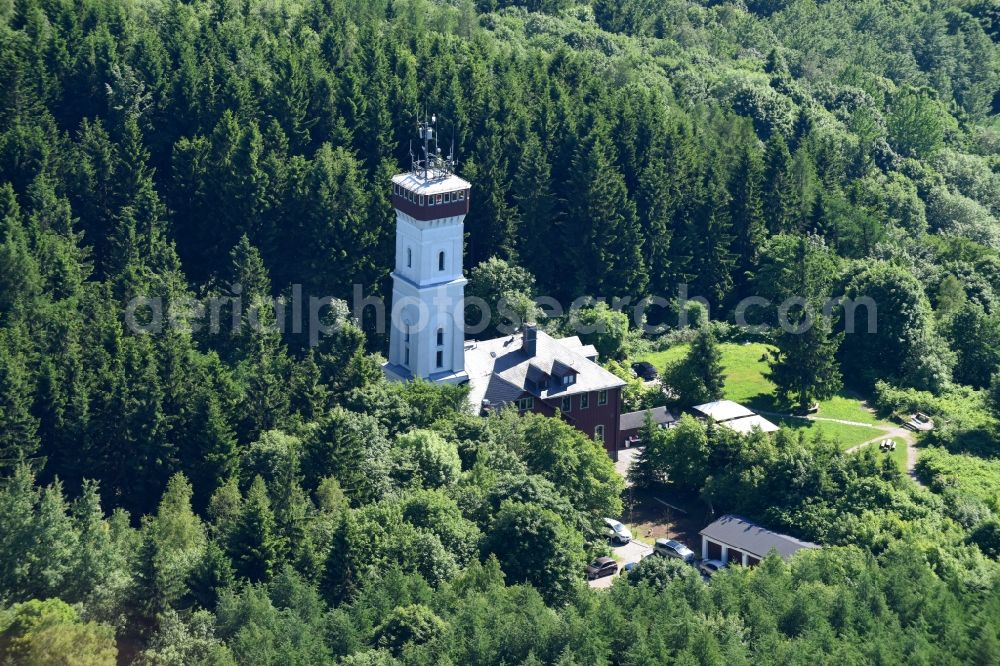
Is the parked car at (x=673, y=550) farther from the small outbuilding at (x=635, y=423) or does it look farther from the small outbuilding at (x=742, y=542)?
the small outbuilding at (x=635, y=423)

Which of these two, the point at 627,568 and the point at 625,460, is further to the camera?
the point at 625,460

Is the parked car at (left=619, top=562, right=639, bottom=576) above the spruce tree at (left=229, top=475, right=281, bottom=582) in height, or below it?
below

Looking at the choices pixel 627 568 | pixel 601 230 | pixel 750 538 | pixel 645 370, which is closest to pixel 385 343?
pixel 645 370

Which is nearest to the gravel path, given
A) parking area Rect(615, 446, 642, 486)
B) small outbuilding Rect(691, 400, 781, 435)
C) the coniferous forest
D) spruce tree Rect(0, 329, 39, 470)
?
the coniferous forest

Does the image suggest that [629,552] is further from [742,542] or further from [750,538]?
[750,538]

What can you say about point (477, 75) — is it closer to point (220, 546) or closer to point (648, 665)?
point (220, 546)

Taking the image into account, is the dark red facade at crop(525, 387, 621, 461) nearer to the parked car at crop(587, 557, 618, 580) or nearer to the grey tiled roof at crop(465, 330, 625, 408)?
the grey tiled roof at crop(465, 330, 625, 408)

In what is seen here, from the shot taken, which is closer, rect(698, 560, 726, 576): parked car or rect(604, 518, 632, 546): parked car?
rect(698, 560, 726, 576): parked car
